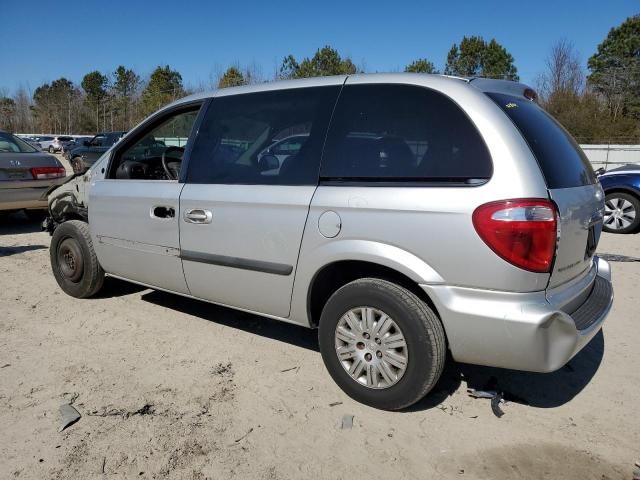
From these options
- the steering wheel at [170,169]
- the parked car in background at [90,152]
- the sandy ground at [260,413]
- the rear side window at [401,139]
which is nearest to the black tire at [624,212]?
the sandy ground at [260,413]

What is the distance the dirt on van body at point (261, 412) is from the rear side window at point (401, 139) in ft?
4.55

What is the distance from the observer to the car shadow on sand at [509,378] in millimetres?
3184

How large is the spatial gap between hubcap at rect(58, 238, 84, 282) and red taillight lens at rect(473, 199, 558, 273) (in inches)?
150

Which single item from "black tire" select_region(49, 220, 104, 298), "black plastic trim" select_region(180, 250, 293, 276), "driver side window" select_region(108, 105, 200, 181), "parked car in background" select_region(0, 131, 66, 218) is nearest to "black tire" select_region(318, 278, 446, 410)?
"black plastic trim" select_region(180, 250, 293, 276)

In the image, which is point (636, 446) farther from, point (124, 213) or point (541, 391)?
point (124, 213)

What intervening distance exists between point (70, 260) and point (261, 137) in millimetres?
2605

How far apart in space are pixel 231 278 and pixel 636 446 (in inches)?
100

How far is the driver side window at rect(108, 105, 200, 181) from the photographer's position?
4156 millimetres

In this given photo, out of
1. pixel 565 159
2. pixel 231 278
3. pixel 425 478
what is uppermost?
pixel 565 159

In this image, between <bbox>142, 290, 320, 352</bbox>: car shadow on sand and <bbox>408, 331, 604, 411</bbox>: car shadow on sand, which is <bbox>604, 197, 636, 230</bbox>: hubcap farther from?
<bbox>142, 290, 320, 352</bbox>: car shadow on sand

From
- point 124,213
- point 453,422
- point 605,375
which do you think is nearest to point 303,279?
point 453,422

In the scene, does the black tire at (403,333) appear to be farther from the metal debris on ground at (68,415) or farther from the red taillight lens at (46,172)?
the red taillight lens at (46,172)

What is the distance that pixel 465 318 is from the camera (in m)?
2.59

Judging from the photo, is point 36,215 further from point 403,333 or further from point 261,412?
point 403,333
